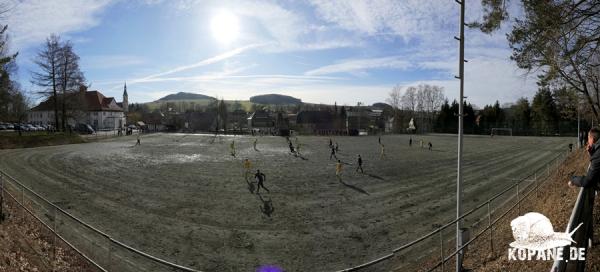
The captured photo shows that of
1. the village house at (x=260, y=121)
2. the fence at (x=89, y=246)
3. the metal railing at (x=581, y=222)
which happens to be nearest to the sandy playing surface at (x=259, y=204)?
the fence at (x=89, y=246)

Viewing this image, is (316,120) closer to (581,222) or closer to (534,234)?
(534,234)

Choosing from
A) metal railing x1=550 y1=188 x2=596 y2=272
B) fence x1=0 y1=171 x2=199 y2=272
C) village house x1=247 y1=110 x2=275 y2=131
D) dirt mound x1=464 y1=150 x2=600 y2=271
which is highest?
village house x1=247 y1=110 x2=275 y2=131

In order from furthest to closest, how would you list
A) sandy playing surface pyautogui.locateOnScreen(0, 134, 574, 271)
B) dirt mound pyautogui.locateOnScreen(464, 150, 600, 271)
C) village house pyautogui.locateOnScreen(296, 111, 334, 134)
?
village house pyautogui.locateOnScreen(296, 111, 334, 134), sandy playing surface pyautogui.locateOnScreen(0, 134, 574, 271), dirt mound pyautogui.locateOnScreen(464, 150, 600, 271)

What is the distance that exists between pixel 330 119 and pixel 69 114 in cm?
7899

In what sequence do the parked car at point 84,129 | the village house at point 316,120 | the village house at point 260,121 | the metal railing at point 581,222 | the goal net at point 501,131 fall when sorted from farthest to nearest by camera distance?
1. the village house at point 260,121
2. the village house at point 316,120
3. the goal net at point 501,131
4. the parked car at point 84,129
5. the metal railing at point 581,222

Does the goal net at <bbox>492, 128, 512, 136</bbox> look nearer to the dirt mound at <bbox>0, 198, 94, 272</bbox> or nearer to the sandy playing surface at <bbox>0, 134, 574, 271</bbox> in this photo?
the sandy playing surface at <bbox>0, 134, 574, 271</bbox>

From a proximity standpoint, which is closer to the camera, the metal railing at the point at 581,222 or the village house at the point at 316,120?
the metal railing at the point at 581,222

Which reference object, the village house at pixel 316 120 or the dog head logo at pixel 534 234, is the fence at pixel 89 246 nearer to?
the dog head logo at pixel 534 234

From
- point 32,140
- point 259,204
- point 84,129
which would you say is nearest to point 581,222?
point 259,204

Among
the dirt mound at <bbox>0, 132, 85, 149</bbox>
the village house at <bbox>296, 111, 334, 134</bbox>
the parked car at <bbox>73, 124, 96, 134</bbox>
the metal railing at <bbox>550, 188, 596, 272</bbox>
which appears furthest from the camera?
the village house at <bbox>296, 111, 334, 134</bbox>

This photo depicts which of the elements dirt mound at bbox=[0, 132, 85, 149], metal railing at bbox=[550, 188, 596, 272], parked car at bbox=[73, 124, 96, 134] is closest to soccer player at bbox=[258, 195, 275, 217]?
metal railing at bbox=[550, 188, 596, 272]

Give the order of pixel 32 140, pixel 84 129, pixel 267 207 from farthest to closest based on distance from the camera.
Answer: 1. pixel 84 129
2. pixel 32 140
3. pixel 267 207

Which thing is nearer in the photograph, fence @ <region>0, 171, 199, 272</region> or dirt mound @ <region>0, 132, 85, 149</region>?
fence @ <region>0, 171, 199, 272</region>

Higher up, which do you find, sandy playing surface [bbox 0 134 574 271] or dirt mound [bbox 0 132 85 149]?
dirt mound [bbox 0 132 85 149]
